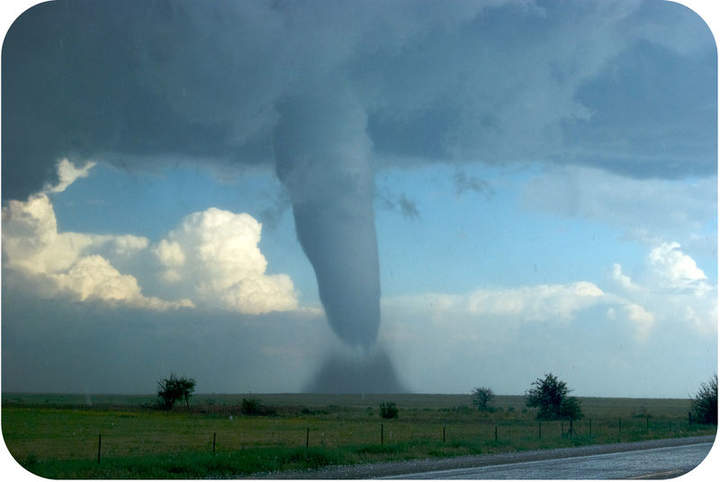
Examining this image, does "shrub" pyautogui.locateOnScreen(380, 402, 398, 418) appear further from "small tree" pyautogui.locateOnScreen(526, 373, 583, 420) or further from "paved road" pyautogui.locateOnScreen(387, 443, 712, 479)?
"paved road" pyautogui.locateOnScreen(387, 443, 712, 479)

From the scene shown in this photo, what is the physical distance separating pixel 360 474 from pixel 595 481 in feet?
27.2

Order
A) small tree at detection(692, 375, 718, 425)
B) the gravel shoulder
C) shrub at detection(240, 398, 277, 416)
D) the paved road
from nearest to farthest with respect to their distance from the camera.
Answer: the paved road, the gravel shoulder, small tree at detection(692, 375, 718, 425), shrub at detection(240, 398, 277, 416)

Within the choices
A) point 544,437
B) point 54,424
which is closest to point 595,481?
point 544,437

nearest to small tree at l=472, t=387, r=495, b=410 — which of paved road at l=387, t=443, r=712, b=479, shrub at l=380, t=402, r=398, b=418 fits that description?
shrub at l=380, t=402, r=398, b=418

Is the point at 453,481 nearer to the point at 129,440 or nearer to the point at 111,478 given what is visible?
the point at 111,478

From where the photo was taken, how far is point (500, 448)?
40.8 m

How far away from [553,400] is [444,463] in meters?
53.7

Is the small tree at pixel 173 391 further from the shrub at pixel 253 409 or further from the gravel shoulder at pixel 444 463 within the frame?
the gravel shoulder at pixel 444 463

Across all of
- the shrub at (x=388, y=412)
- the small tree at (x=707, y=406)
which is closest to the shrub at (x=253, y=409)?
the shrub at (x=388, y=412)

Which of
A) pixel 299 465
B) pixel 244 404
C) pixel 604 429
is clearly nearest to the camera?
pixel 299 465

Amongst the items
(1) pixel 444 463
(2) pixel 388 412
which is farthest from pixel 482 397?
(1) pixel 444 463

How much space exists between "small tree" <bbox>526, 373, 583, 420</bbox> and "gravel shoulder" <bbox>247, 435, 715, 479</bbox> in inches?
1514

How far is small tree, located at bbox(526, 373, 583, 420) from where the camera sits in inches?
3260

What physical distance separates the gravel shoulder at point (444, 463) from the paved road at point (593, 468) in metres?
1.07
